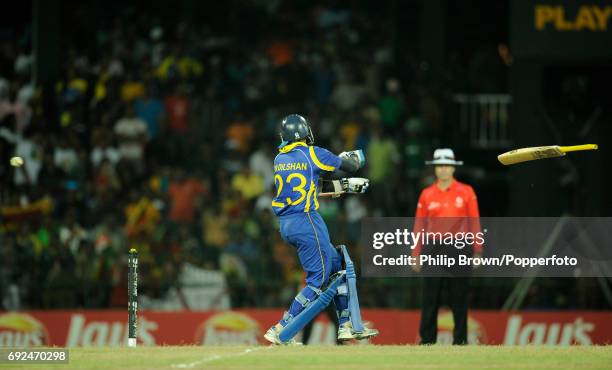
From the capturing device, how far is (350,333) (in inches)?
575

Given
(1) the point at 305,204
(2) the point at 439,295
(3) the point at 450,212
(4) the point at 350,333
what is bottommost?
(4) the point at 350,333

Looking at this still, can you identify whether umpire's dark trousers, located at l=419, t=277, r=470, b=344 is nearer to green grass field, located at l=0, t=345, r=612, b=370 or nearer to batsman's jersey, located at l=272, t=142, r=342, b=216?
green grass field, located at l=0, t=345, r=612, b=370

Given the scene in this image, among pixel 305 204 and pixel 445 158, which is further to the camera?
pixel 445 158

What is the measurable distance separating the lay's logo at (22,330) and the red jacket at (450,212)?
21.0 ft

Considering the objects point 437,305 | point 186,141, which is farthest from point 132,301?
point 186,141

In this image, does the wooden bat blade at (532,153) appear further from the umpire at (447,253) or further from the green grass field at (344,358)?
the green grass field at (344,358)

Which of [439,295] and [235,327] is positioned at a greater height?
[439,295]

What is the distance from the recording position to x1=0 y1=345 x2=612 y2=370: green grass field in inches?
513

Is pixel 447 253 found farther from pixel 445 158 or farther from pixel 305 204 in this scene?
pixel 305 204

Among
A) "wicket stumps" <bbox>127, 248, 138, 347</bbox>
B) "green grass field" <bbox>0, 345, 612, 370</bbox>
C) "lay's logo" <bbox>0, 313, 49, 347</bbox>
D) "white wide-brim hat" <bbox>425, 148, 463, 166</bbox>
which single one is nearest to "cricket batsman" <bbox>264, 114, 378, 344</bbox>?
"green grass field" <bbox>0, 345, 612, 370</bbox>

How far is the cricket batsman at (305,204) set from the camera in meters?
14.4

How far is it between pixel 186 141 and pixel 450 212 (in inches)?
337

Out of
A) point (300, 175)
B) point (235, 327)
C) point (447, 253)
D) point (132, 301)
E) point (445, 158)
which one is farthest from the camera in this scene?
point (235, 327)

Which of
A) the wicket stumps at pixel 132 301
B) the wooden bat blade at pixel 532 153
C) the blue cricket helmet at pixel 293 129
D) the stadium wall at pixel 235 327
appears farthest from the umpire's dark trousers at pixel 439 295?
the wicket stumps at pixel 132 301
